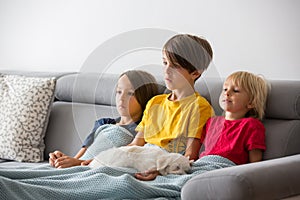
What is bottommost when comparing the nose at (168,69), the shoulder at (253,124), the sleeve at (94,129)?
the sleeve at (94,129)

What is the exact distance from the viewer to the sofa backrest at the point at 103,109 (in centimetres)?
255

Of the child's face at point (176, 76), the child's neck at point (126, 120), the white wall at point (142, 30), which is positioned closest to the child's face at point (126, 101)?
the child's neck at point (126, 120)

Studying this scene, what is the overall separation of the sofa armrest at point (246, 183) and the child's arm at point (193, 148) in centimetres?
53

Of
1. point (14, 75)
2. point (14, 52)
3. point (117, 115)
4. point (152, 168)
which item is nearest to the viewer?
point (152, 168)

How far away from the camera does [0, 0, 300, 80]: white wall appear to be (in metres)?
2.96

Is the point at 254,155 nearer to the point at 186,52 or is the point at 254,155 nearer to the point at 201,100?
the point at 201,100

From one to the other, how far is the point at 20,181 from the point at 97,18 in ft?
5.48

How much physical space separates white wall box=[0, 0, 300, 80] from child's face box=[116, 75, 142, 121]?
→ 116mm

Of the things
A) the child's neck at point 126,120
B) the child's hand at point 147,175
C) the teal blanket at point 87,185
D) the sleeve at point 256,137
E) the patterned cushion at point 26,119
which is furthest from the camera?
the patterned cushion at point 26,119

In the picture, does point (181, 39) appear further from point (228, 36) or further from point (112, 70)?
point (112, 70)

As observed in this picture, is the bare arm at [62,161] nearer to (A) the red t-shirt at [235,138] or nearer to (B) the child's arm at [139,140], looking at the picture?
(B) the child's arm at [139,140]

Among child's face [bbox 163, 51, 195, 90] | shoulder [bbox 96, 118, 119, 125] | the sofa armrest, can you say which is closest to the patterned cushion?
shoulder [bbox 96, 118, 119, 125]

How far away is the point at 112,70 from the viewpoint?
3.60m

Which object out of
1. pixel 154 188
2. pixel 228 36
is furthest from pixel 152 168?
pixel 228 36
